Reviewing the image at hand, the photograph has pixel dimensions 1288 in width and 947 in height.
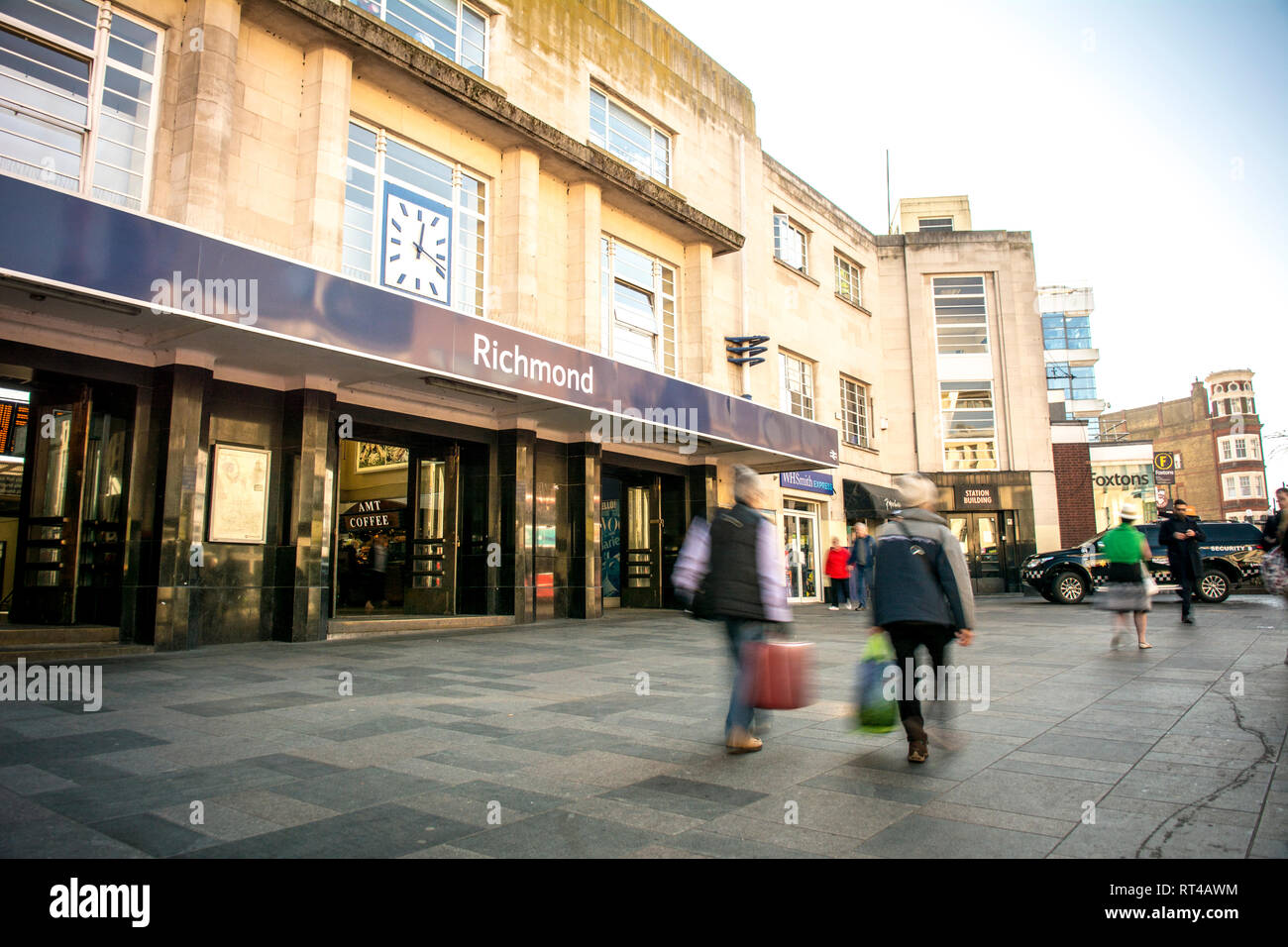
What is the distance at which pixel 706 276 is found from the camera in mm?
18531

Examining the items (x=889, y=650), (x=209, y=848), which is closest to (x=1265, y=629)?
(x=889, y=650)

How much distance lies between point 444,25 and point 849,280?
16855 millimetres

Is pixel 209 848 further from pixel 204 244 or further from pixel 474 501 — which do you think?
pixel 474 501

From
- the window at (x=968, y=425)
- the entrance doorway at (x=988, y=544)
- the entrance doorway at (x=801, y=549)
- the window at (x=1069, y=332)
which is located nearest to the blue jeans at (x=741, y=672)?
the entrance doorway at (x=801, y=549)

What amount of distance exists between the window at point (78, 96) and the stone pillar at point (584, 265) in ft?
23.9

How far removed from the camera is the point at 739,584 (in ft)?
16.7

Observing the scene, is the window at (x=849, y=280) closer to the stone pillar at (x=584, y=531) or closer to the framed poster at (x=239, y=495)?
the stone pillar at (x=584, y=531)

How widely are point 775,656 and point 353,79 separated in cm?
1138

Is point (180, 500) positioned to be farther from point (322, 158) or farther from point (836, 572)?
point (836, 572)

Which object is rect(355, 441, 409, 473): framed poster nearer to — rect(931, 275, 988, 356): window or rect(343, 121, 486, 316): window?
rect(343, 121, 486, 316): window

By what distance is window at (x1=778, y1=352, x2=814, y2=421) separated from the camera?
22.2 m

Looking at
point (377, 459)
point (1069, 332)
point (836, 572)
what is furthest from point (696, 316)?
point (1069, 332)

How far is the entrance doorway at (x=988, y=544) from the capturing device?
27.5 meters

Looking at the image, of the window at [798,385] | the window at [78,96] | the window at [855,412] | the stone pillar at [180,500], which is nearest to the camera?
the window at [78,96]
